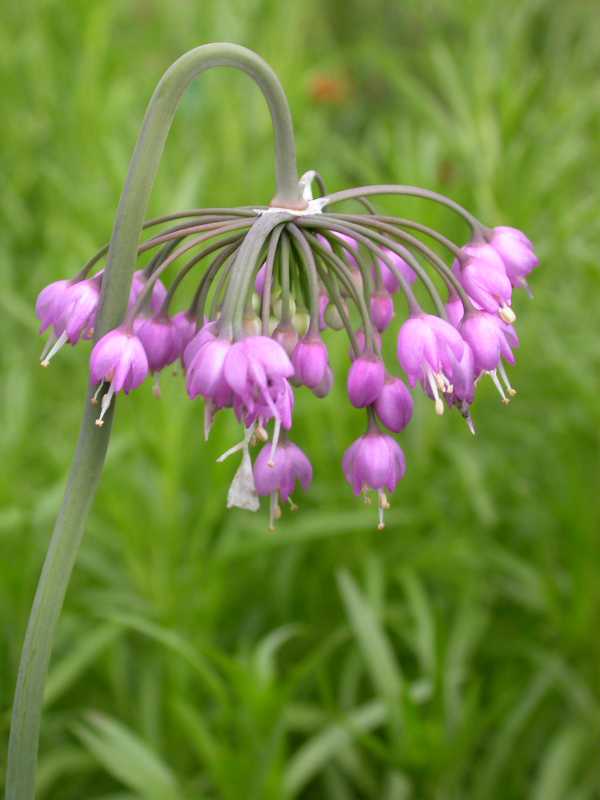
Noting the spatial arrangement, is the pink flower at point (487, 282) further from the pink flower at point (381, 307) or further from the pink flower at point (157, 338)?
the pink flower at point (157, 338)

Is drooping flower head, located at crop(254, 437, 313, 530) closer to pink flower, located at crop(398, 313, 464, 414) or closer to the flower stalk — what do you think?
the flower stalk

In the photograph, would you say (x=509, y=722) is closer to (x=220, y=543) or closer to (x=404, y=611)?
(x=404, y=611)

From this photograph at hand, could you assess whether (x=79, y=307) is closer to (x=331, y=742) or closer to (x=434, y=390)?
(x=434, y=390)

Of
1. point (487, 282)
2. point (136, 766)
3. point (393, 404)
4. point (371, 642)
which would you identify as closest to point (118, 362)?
point (393, 404)

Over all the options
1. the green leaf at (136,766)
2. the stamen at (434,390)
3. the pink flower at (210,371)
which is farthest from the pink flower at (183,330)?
the green leaf at (136,766)

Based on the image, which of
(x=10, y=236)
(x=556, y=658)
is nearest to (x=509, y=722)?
(x=556, y=658)

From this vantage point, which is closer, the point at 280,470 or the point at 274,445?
the point at 274,445
